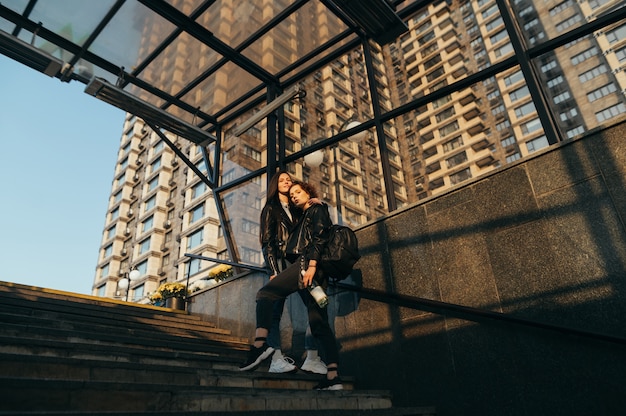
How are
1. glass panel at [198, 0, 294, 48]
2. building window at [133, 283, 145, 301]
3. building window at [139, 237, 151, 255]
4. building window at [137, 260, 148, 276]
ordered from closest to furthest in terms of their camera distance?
glass panel at [198, 0, 294, 48] → building window at [133, 283, 145, 301] → building window at [137, 260, 148, 276] → building window at [139, 237, 151, 255]

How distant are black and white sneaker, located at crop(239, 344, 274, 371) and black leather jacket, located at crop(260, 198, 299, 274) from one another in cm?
86

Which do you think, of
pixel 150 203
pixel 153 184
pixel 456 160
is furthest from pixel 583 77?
pixel 153 184

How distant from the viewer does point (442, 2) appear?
6727mm

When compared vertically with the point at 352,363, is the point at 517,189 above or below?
above

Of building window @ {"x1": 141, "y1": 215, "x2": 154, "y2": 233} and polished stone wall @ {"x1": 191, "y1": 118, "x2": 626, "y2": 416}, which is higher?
building window @ {"x1": 141, "y1": 215, "x2": 154, "y2": 233}

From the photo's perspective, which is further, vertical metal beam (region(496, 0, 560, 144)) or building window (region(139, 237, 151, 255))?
building window (region(139, 237, 151, 255))

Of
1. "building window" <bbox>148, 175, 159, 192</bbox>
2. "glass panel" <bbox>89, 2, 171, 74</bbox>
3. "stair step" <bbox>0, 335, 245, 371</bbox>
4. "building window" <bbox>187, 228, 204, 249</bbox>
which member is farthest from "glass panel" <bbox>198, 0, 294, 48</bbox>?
"building window" <bbox>148, 175, 159, 192</bbox>

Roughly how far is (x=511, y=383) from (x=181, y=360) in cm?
323

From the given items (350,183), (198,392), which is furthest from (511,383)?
(350,183)

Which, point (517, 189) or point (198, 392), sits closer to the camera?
point (198, 392)

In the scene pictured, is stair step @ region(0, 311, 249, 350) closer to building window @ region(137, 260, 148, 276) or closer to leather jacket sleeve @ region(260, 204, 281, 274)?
leather jacket sleeve @ region(260, 204, 281, 274)

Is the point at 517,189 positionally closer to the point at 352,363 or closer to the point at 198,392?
the point at 352,363

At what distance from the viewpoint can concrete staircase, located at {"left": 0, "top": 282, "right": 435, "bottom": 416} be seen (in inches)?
86.8

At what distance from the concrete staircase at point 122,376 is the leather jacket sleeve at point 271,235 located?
4.02 ft
